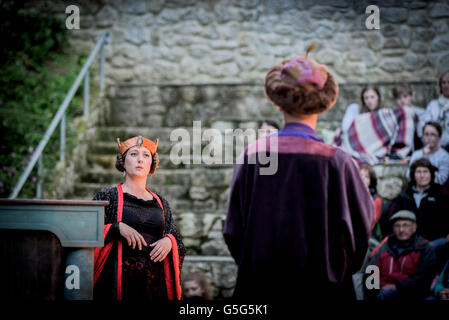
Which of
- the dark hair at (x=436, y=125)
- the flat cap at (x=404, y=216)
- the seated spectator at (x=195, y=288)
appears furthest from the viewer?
the dark hair at (x=436, y=125)

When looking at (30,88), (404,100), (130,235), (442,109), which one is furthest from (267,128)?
(30,88)

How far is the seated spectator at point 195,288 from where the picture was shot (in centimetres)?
362

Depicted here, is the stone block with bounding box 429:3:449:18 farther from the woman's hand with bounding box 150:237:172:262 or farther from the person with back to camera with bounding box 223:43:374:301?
the woman's hand with bounding box 150:237:172:262

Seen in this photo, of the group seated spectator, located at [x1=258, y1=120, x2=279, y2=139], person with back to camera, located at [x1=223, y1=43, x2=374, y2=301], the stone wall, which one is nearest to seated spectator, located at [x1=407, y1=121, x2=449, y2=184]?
seated spectator, located at [x1=258, y1=120, x2=279, y2=139]

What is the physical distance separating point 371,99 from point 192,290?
12.2 feet

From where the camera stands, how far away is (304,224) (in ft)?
7.55

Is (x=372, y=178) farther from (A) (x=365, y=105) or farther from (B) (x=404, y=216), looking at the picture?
(A) (x=365, y=105)

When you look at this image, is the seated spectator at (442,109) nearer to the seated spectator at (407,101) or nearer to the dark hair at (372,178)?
the seated spectator at (407,101)

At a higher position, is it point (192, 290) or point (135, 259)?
point (135, 259)

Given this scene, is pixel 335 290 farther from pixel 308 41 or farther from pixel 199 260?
pixel 308 41

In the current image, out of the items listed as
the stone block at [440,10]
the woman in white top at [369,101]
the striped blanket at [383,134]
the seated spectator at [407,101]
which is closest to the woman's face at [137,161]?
the striped blanket at [383,134]

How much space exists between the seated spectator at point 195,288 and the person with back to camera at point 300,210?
1.28m
